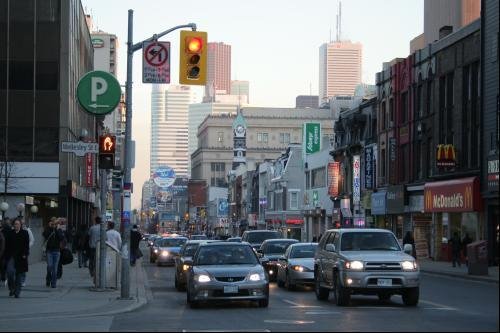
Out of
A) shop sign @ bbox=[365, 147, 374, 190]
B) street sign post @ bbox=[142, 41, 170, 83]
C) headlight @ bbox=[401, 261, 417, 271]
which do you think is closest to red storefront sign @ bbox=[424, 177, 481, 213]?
shop sign @ bbox=[365, 147, 374, 190]

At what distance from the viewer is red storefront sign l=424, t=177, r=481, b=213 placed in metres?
46.2

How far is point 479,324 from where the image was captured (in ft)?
52.8

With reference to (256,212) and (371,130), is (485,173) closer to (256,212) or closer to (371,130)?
(371,130)

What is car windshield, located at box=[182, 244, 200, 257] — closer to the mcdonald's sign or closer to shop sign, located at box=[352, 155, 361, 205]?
the mcdonald's sign

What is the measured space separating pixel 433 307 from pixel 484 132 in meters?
27.2

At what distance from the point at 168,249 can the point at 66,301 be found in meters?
24.1

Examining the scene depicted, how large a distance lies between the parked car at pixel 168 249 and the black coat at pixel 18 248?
22492mm

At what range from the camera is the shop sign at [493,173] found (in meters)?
43.4

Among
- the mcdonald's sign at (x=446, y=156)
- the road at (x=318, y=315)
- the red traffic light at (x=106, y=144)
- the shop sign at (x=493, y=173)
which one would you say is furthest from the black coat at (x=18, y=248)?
the mcdonald's sign at (x=446, y=156)

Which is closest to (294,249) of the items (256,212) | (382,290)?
(382,290)

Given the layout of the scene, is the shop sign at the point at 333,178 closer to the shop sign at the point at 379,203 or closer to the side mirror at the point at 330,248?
the shop sign at the point at 379,203

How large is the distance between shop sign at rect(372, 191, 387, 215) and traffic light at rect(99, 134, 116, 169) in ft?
133

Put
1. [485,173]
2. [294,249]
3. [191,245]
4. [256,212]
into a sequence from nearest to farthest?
[294,249]
[191,245]
[485,173]
[256,212]

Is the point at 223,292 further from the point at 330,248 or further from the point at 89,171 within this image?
the point at 89,171
